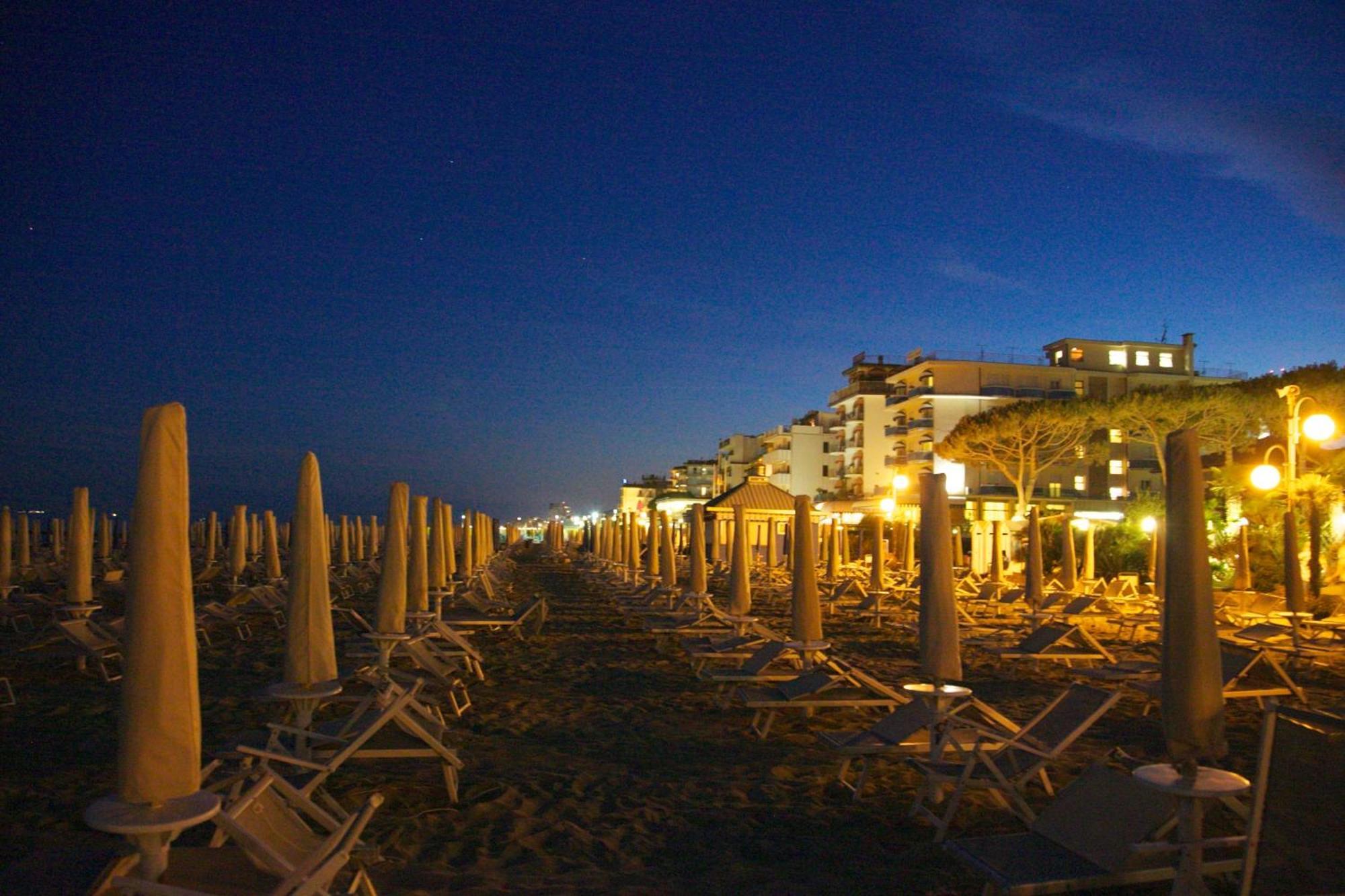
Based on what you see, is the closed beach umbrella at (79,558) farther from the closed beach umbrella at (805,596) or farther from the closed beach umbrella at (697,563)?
the closed beach umbrella at (805,596)

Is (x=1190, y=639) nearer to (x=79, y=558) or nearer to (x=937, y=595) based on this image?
(x=937, y=595)

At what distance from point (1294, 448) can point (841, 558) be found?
18.2 meters

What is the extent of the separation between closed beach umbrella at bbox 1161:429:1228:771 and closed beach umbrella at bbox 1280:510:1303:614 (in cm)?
773

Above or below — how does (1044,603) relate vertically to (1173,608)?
below

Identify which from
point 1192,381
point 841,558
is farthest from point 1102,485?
point 841,558

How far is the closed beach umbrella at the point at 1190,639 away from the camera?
3.70 metres

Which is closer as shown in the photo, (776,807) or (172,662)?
(172,662)

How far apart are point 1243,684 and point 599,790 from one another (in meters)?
7.78

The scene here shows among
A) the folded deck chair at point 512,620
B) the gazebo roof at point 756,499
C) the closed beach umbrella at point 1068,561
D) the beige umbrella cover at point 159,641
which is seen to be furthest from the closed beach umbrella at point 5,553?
the gazebo roof at point 756,499

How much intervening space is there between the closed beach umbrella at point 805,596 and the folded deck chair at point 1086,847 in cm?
386

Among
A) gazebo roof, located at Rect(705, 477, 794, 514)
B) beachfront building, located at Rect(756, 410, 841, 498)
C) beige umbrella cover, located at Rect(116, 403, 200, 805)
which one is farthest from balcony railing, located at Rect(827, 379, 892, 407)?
beige umbrella cover, located at Rect(116, 403, 200, 805)

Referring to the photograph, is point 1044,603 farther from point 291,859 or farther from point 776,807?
point 291,859

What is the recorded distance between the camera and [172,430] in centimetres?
333

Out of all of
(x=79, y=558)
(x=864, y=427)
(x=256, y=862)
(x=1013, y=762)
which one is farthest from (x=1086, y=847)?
(x=864, y=427)
